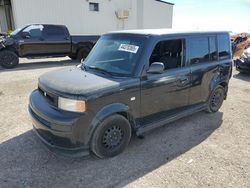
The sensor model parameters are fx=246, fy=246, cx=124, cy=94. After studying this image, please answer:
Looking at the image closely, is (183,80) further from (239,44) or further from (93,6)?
(93,6)

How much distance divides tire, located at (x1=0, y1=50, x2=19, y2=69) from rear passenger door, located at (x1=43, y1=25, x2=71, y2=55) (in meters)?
1.57

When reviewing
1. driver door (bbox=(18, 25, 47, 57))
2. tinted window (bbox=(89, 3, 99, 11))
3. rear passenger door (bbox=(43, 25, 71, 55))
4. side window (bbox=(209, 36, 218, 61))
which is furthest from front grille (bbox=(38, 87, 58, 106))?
tinted window (bbox=(89, 3, 99, 11))

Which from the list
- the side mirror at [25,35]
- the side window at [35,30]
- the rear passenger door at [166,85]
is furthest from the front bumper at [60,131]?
the side window at [35,30]

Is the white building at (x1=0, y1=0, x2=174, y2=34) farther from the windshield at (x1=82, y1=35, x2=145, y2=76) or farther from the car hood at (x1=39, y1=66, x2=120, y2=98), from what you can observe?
the car hood at (x1=39, y1=66, x2=120, y2=98)

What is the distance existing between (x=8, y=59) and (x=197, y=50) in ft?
28.0

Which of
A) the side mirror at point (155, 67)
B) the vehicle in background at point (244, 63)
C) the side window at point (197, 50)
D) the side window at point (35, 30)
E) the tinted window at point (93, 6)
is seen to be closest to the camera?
the side mirror at point (155, 67)

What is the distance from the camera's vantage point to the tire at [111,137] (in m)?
3.36

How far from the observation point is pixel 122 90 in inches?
135

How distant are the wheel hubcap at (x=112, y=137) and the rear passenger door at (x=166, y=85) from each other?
47 centimetres

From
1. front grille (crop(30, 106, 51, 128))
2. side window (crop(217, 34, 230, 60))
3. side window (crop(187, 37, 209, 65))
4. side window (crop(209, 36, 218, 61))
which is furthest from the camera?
side window (crop(217, 34, 230, 60))

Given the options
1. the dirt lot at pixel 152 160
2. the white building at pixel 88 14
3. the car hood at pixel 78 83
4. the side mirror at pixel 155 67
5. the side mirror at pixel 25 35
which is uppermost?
the white building at pixel 88 14

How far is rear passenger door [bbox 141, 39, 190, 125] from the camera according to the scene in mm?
3805

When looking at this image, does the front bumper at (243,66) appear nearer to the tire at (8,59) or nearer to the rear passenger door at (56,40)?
the rear passenger door at (56,40)

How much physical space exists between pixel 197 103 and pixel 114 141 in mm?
2073
